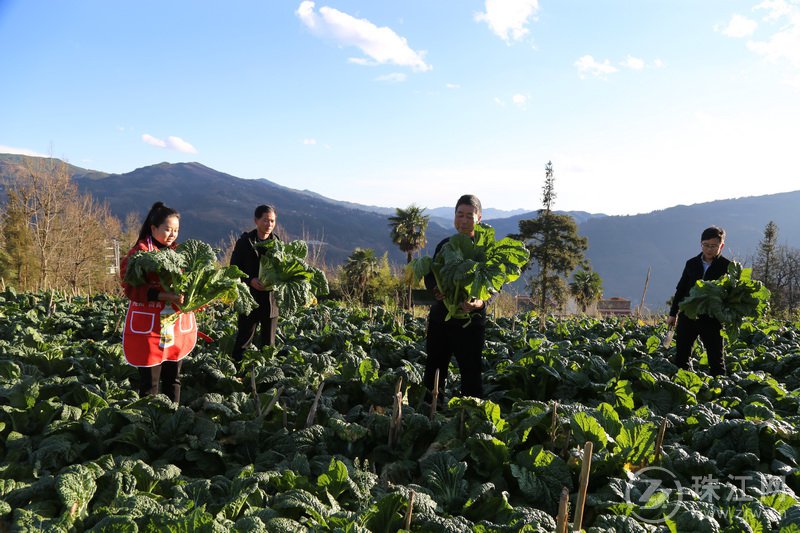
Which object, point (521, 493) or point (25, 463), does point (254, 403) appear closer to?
point (25, 463)

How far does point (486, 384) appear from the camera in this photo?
18.8ft

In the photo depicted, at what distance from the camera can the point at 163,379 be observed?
14.4 feet

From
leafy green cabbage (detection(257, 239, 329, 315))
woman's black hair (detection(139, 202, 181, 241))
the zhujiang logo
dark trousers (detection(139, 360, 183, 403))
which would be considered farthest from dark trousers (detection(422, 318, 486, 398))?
woman's black hair (detection(139, 202, 181, 241))

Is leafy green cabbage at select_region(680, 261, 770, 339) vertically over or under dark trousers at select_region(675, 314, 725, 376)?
over

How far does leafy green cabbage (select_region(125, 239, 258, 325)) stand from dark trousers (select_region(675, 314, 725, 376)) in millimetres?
5195

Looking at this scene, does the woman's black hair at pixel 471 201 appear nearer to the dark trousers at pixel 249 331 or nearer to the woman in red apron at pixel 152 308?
the woman in red apron at pixel 152 308

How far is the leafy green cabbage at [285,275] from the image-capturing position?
534 cm

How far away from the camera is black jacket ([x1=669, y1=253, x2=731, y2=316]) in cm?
598

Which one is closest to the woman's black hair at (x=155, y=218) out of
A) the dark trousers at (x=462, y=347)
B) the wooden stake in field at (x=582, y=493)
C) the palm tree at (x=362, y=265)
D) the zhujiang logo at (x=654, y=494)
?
the dark trousers at (x=462, y=347)

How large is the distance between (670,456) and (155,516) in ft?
10.7

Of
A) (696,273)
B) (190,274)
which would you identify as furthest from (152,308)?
(696,273)

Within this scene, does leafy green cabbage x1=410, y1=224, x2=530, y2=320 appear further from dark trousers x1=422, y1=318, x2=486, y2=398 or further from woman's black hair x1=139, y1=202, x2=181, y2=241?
woman's black hair x1=139, y1=202, x2=181, y2=241

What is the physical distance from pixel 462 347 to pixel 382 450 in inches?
44.5

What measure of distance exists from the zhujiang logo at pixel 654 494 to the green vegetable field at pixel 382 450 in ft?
0.04
